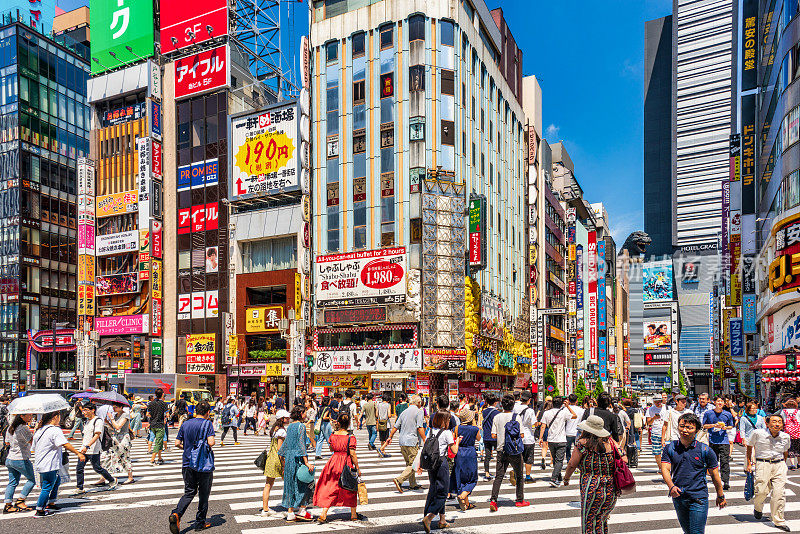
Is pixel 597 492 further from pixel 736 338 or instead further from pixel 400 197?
pixel 736 338

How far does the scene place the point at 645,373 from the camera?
564 feet

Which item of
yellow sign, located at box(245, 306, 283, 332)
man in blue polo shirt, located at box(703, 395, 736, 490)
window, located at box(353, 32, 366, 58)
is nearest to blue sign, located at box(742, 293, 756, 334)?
window, located at box(353, 32, 366, 58)

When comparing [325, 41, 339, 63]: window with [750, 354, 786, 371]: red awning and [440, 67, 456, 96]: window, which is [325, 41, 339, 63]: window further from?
[750, 354, 786, 371]: red awning

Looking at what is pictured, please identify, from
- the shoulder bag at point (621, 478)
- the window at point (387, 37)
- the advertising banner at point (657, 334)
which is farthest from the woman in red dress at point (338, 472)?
the advertising banner at point (657, 334)

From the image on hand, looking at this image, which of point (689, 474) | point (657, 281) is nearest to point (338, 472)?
point (689, 474)

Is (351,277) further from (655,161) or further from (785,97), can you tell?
(655,161)

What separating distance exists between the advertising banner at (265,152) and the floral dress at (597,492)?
44855mm

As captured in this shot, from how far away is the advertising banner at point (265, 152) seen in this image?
51.0 meters

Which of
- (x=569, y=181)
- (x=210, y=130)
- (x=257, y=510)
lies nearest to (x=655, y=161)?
(x=569, y=181)

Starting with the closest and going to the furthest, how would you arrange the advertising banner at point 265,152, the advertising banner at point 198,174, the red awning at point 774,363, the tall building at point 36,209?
the red awning at point 774,363 → the advertising banner at point 265,152 → the advertising banner at point 198,174 → the tall building at point 36,209

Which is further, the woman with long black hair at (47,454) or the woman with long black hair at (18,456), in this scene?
the woman with long black hair at (18,456)

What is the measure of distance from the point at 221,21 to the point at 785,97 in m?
42.2

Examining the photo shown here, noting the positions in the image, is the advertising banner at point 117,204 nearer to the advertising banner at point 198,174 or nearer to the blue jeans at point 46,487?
the advertising banner at point 198,174

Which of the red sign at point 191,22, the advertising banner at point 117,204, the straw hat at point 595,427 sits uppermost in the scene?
the red sign at point 191,22
